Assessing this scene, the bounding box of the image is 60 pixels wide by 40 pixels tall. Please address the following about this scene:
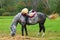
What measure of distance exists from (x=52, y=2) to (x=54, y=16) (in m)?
42.4

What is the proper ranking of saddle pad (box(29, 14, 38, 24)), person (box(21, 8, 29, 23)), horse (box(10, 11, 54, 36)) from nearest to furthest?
horse (box(10, 11, 54, 36)), person (box(21, 8, 29, 23)), saddle pad (box(29, 14, 38, 24))

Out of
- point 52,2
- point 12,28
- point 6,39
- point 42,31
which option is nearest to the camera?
point 6,39

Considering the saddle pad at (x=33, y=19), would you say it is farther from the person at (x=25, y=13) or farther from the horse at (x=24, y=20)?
the person at (x=25, y=13)

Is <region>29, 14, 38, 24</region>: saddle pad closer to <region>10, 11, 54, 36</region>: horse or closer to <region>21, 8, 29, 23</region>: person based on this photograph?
<region>10, 11, 54, 36</region>: horse

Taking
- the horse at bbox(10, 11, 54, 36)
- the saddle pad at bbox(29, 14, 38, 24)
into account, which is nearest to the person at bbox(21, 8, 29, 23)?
the horse at bbox(10, 11, 54, 36)

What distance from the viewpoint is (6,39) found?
1045 cm

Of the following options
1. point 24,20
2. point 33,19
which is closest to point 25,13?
point 24,20

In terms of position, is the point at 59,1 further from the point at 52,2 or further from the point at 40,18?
the point at 40,18

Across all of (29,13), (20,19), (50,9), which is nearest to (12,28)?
(20,19)

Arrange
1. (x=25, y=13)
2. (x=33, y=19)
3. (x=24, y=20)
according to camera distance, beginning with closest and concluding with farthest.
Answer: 1. (x=25, y=13)
2. (x=24, y=20)
3. (x=33, y=19)

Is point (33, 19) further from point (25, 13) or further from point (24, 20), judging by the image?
point (25, 13)

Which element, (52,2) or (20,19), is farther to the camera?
(52,2)

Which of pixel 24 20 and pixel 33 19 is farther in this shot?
pixel 33 19

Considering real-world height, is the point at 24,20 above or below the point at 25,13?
below
